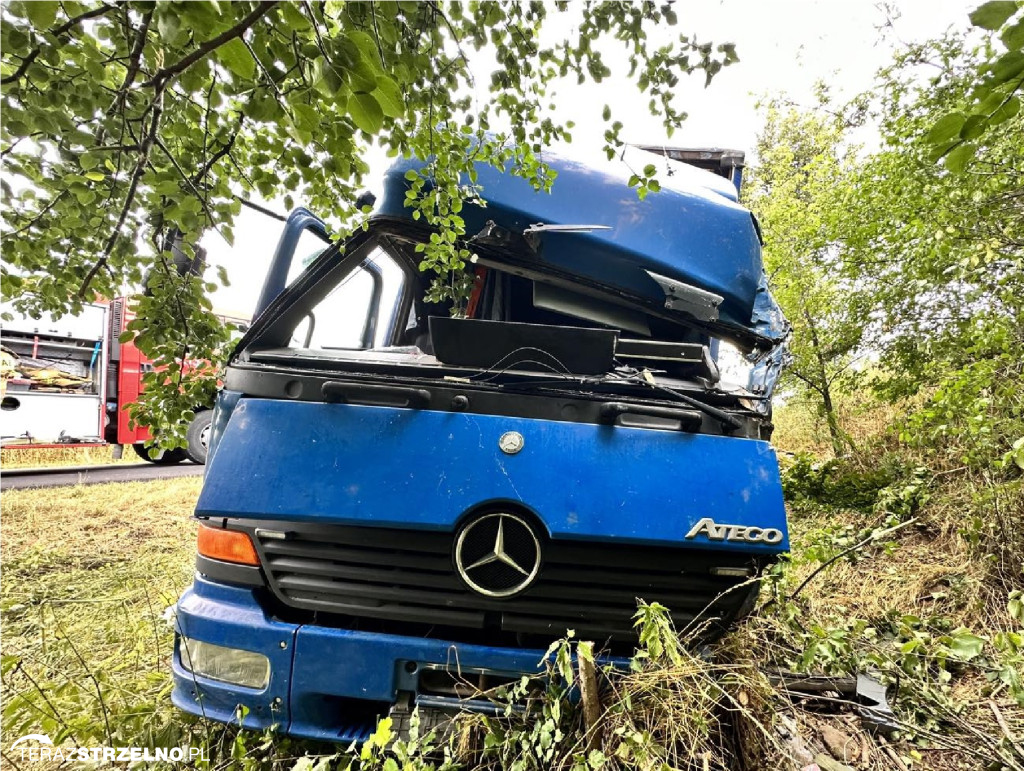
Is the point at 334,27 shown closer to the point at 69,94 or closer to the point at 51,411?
the point at 69,94

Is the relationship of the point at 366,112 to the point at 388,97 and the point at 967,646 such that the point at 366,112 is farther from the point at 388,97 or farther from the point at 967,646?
the point at 967,646

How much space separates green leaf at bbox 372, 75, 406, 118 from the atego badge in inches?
53.3

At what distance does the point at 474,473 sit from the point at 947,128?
1372 millimetres

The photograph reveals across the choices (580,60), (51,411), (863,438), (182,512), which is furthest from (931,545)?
(51,411)

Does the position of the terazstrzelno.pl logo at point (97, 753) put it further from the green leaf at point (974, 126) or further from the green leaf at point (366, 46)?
the green leaf at point (974, 126)

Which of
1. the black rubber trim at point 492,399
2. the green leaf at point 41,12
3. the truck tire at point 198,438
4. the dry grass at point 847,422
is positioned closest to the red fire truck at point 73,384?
the truck tire at point 198,438

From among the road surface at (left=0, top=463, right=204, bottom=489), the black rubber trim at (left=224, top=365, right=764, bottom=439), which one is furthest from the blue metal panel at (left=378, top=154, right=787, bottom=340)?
the road surface at (left=0, top=463, right=204, bottom=489)

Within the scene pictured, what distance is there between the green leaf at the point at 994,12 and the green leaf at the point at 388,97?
1.05 m

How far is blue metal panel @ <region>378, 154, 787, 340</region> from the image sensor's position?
86.8 inches

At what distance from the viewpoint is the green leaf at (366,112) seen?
3.08 feet

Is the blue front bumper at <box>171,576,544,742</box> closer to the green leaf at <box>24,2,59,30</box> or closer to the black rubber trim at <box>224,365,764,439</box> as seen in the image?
the black rubber trim at <box>224,365,764,439</box>

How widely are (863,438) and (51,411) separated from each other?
1157cm

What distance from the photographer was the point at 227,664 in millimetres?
1519

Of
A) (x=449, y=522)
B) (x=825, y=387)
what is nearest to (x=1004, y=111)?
(x=449, y=522)
